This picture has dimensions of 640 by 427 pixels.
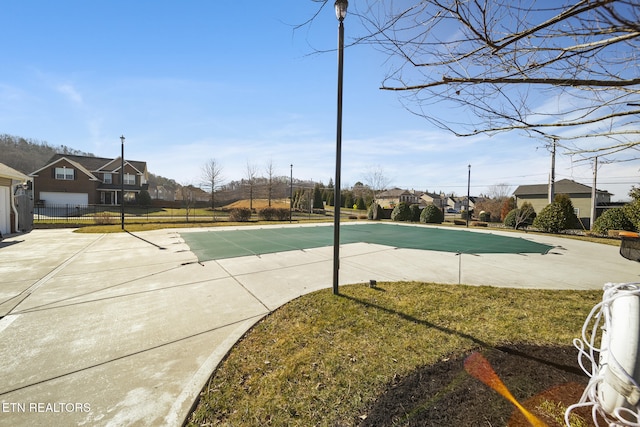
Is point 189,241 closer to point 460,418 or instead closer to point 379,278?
point 379,278

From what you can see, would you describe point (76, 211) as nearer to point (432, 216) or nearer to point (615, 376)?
point (432, 216)

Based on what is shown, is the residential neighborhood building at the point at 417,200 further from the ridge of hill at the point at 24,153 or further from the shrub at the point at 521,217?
the ridge of hill at the point at 24,153

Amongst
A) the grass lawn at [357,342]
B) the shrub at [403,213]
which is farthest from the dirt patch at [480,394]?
the shrub at [403,213]

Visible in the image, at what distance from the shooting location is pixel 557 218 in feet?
52.7

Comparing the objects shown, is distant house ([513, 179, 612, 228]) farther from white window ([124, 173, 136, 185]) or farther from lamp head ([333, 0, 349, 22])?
white window ([124, 173, 136, 185])

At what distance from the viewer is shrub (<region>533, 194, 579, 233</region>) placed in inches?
631

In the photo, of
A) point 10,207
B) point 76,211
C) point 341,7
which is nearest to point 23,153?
point 76,211

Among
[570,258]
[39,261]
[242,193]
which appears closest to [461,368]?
[570,258]

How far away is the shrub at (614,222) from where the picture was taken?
14508 millimetres

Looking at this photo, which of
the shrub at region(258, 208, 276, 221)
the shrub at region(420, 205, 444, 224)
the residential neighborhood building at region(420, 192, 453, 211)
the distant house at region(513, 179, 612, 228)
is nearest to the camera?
the shrub at region(420, 205, 444, 224)

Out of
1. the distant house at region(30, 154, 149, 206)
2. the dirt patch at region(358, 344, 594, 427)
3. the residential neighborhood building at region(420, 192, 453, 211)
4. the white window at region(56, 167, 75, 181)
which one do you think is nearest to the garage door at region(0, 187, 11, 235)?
the dirt patch at region(358, 344, 594, 427)

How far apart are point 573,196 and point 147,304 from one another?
4344 centimetres

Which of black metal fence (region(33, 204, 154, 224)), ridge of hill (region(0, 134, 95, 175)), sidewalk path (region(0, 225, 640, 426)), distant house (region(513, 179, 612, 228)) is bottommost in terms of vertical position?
sidewalk path (region(0, 225, 640, 426))

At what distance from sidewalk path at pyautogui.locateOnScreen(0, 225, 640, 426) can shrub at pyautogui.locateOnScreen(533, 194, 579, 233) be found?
8.31m
